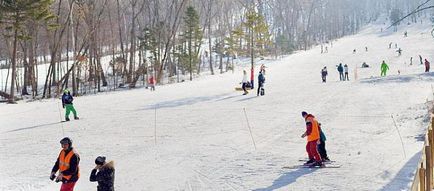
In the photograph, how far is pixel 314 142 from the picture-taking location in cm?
1356

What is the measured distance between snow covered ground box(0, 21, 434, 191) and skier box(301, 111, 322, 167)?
1.15 ft

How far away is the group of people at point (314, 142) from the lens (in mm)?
13492

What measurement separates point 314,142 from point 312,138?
132mm

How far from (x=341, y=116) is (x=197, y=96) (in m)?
12.7

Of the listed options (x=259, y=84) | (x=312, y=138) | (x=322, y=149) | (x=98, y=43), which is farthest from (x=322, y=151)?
(x=98, y=43)

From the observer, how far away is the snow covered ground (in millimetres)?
13250

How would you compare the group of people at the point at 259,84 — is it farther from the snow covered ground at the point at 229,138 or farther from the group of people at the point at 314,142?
the group of people at the point at 314,142

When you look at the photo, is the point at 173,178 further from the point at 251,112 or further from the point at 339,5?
the point at 339,5

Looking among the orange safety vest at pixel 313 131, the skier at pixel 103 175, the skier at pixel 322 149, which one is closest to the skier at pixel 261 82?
the skier at pixel 322 149

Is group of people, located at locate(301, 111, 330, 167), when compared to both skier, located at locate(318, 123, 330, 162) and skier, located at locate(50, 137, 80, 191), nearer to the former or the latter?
skier, located at locate(318, 123, 330, 162)

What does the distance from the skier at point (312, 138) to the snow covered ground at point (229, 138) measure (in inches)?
13.8

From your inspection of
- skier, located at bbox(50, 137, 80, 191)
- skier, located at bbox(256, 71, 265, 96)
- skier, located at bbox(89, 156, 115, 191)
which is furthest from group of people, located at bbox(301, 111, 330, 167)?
skier, located at bbox(256, 71, 265, 96)

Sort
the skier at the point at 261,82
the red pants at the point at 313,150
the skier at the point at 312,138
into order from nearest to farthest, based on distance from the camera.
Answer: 1. the skier at the point at 312,138
2. the red pants at the point at 313,150
3. the skier at the point at 261,82

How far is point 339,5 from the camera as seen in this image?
194000 millimetres
